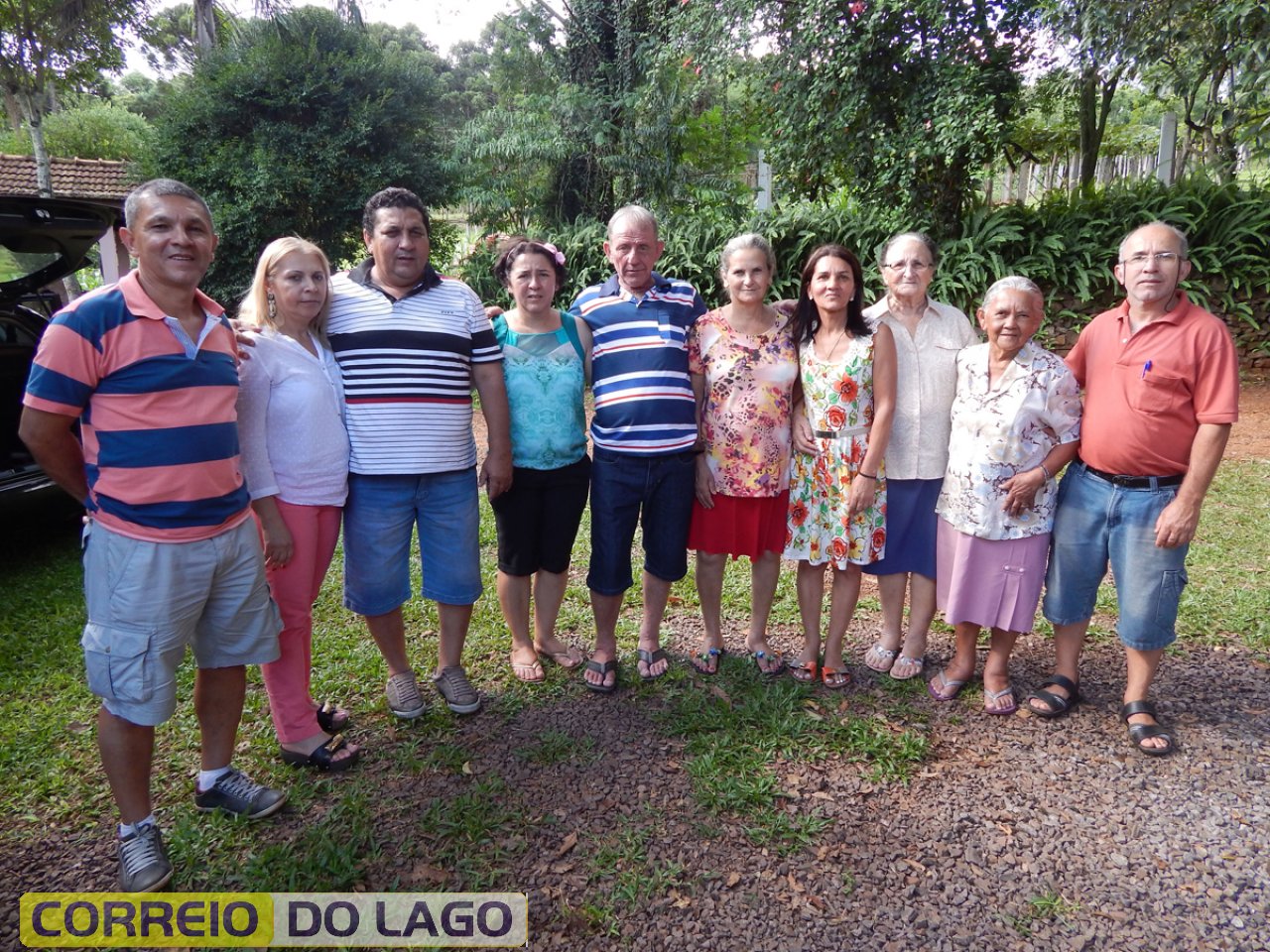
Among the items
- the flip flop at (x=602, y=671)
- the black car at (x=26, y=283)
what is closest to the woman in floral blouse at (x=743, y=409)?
the flip flop at (x=602, y=671)

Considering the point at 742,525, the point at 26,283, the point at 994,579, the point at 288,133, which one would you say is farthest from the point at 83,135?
the point at 994,579

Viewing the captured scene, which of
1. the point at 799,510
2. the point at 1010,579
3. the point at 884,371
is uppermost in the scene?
the point at 884,371

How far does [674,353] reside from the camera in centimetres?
316

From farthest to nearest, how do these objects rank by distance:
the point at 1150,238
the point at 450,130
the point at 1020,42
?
1. the point at 450,130
2. the point at 1020,42
3. the point at 1150,238

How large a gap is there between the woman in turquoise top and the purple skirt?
→ 1.54m

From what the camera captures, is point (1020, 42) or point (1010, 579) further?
point (1020, 42)

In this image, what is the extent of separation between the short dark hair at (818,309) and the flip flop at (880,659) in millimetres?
1443

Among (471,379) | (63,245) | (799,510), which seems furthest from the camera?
(63,245)

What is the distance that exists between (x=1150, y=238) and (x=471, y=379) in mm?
2468

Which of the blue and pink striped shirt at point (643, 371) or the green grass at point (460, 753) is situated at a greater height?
the blue and pink striped shirt at point (643, 371)

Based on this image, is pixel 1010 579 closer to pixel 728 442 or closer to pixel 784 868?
pixel 728 442

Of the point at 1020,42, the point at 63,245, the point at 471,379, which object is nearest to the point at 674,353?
the point at 471,379

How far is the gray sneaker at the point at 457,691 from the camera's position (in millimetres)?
3236

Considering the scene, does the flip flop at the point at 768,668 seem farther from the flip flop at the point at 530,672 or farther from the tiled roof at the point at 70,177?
the tiled roof at the point at 70,177
